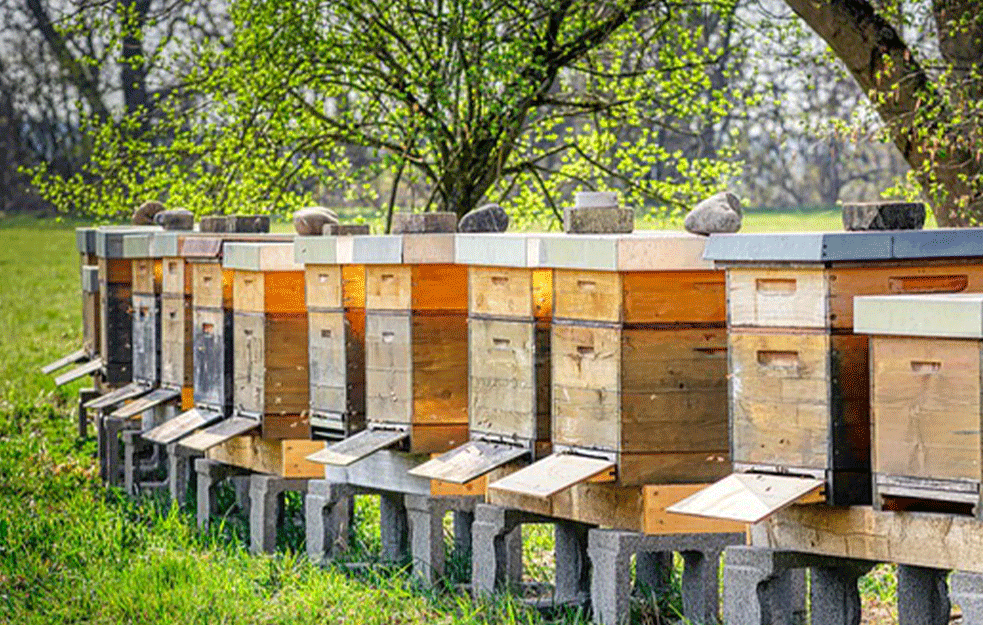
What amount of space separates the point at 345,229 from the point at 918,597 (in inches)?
152

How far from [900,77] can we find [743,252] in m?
5.12

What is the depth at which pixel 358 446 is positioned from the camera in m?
8.44

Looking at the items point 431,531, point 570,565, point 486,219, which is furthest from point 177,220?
point 570,565

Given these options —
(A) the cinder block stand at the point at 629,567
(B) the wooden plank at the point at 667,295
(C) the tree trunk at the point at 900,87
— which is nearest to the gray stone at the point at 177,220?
(C) the tree trunk at the point at 900,87

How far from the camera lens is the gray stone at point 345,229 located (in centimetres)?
925

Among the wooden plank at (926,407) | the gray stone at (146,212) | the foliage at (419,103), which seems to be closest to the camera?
the wooden plank at (926,407)

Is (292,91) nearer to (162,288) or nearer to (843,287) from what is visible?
(162,288)

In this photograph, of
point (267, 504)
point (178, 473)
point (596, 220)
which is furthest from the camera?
point (178, 473)

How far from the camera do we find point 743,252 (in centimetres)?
638

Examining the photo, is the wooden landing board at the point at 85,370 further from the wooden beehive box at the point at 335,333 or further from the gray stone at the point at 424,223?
the gray stone at the point at 424,223

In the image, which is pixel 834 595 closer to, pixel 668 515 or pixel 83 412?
A: pixel 668 515

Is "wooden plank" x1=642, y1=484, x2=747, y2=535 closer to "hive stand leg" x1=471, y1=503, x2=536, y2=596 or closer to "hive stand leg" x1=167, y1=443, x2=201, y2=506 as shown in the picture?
"hive stand leg" x1=471, y1=503, x2=536, y2=596

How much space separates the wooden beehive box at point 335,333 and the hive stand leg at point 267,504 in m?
0.53

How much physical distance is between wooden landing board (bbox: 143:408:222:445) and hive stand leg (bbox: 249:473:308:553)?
2.25 feet
